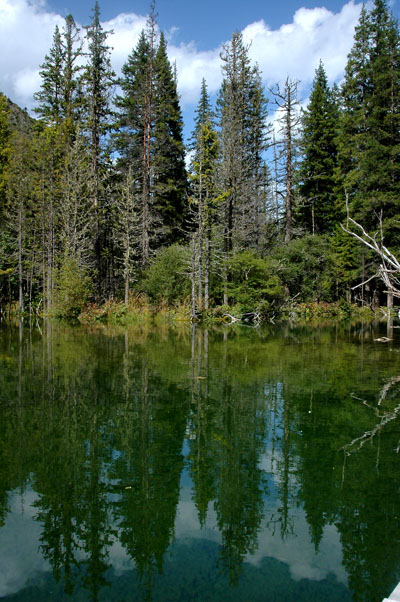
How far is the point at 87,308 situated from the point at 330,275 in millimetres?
16613

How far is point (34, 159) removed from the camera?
3216 cm

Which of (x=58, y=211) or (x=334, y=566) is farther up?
(x=58, y=211)

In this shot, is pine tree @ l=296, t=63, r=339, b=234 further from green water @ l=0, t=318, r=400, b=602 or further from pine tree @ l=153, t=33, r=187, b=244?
green water @ l=0, t=318, r=400, b=602

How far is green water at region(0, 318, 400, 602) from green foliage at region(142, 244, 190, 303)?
59.4 feet

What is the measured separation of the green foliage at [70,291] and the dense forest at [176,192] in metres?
0.08

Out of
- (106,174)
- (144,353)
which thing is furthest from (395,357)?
(106,174)

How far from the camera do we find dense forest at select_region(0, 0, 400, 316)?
2719cm

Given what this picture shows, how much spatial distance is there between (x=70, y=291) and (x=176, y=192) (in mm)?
14907

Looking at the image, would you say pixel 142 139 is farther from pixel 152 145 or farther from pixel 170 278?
pixel 170 278

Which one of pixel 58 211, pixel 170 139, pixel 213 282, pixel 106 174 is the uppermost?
pixel 170 139

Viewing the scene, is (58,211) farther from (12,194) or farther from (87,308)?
(87,308)

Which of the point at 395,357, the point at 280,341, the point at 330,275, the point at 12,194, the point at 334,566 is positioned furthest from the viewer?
the point at 330,275

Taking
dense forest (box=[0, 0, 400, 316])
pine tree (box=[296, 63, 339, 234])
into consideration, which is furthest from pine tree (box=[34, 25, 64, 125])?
pine tree (box=[296, 63, 339, 234])

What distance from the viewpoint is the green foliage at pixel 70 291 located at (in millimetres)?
24969
